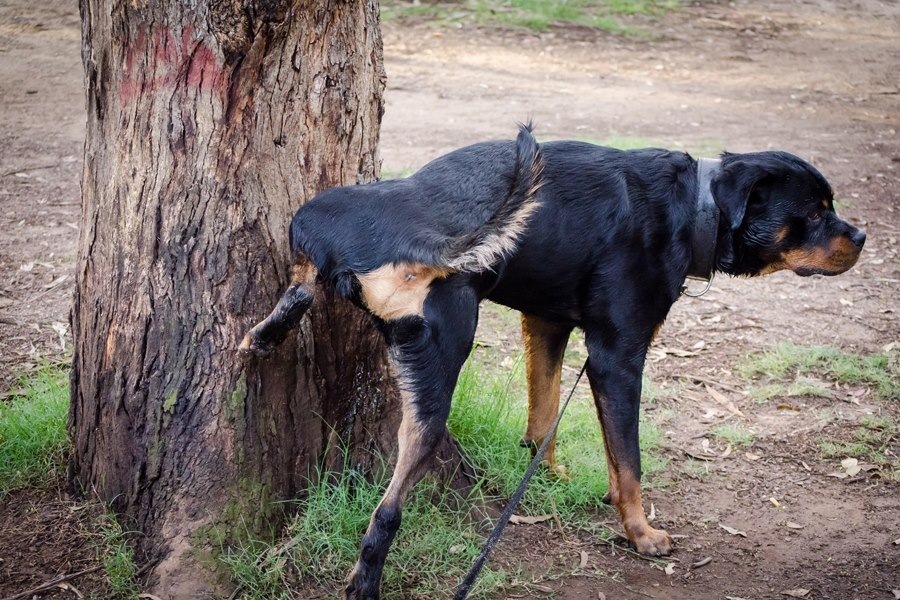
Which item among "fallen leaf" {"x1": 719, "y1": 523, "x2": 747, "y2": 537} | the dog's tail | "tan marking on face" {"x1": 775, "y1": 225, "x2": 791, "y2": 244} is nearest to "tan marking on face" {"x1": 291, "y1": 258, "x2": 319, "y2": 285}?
the dog's tail

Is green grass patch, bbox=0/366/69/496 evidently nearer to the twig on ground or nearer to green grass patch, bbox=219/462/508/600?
the twig on ground

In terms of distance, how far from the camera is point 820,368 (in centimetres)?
552

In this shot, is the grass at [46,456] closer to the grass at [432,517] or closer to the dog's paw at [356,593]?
the grass at [432,517]

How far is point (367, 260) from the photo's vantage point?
297 cm

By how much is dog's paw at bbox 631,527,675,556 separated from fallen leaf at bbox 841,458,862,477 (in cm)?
139

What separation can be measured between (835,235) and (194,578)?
3.10 metres

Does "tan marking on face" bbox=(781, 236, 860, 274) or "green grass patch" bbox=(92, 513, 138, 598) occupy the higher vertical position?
"tan marking on face" bbox=(781, 236, 860, 274)

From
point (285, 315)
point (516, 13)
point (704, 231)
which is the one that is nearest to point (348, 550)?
point (285, 315)

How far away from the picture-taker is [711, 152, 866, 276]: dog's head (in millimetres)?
3688

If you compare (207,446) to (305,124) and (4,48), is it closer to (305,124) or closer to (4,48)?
(305,124)

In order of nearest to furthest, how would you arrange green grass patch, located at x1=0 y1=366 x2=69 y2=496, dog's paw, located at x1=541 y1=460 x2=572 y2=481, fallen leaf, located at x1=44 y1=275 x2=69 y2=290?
green grass patch, located at x1=0 y1=366 x2=69 y2=496
dog's paw, located at x1=541 y1=460 x2=572 y2=481
fallen leaf, located at x1=44 y1=275 x2=69 y2=290

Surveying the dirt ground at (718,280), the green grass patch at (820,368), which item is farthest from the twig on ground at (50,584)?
the green grass patch at (820,368)

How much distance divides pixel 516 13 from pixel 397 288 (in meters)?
12.3

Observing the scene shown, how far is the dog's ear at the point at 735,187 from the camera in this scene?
3.67 metres
